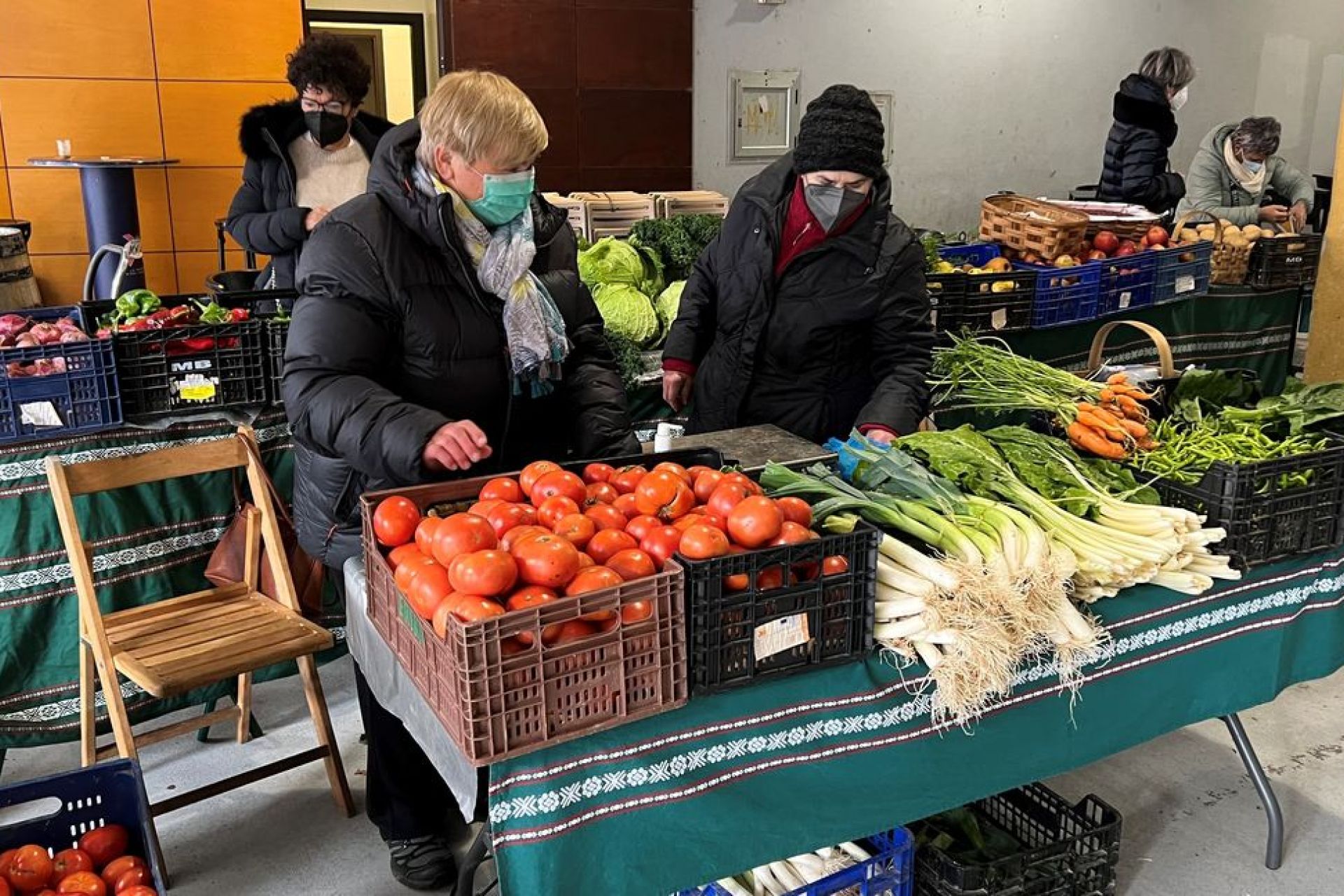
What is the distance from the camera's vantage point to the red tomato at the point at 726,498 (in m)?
1.79

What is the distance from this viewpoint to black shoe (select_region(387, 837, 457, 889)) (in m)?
2.61

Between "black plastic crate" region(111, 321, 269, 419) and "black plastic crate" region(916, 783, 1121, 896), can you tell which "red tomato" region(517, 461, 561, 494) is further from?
"black plastic crate" region(111, 321, 269, 419)

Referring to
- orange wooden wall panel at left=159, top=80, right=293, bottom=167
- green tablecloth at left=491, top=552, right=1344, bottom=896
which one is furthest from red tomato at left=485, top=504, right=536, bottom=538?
orange wooden wall panel at left=159, top=80, right=293, bottom=167

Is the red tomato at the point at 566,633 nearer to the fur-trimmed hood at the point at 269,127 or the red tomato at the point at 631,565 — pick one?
the red tomato at the point at 631,565

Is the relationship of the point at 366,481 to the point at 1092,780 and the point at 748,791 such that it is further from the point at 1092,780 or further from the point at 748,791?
the point at 1092,780

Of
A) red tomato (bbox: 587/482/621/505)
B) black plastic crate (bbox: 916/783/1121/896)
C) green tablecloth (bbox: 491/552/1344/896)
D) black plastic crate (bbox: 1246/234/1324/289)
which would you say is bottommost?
black plastic crate (bbox: 916/783/1121/896)

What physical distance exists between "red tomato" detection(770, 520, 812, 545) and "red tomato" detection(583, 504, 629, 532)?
238mm

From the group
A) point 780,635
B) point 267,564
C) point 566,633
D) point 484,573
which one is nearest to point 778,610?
point 780,635

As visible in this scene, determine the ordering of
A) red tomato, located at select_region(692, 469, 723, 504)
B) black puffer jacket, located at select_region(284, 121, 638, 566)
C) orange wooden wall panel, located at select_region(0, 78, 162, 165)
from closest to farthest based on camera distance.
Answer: red tomato, located at select_region(692, 469, 723, 504)
black puffer jacket, located at select_region(284, 121, 638, 566)
orange wooden wall panel, located at select_region(0, 78, 162, 165)

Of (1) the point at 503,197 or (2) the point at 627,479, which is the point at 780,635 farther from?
(1) the point at 503,197

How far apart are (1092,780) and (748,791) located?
172 cm

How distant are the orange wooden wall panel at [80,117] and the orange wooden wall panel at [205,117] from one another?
84mm

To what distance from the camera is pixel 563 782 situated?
1621mm

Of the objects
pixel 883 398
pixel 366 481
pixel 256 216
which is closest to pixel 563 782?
pixel 366 481
